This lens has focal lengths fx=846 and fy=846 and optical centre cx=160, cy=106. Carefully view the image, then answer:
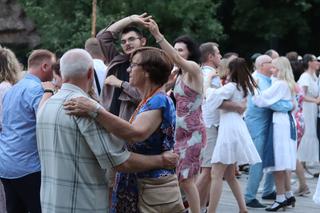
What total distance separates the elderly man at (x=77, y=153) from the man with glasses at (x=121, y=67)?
158cm

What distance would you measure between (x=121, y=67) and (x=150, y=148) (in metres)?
1.73

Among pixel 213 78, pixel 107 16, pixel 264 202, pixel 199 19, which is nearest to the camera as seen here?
Answer: pixel 213 78

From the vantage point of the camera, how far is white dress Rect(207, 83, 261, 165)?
976 centimetres

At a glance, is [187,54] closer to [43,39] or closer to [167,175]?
[167,175]

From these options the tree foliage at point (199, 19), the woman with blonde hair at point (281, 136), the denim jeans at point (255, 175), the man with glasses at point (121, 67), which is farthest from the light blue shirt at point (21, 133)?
the tree foliage at point (199, 19)

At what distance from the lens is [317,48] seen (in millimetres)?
26500

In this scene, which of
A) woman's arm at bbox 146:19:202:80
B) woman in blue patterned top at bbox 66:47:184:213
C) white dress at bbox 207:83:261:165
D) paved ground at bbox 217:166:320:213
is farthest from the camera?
paved ground at bbox 217:166:320:213

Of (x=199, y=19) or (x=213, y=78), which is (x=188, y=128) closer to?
(x=213, y=78)

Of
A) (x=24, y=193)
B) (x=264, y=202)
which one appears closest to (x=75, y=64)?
(x=24, y=193)

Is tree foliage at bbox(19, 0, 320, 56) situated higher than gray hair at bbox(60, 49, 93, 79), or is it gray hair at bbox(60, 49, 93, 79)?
tree foliage at bbox(19, 0, 320, 56)

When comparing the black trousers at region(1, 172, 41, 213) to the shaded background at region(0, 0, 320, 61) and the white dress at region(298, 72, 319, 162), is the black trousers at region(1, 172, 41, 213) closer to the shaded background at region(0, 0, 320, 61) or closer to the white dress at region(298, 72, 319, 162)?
the white dress at region(298, 72, 319, 162)

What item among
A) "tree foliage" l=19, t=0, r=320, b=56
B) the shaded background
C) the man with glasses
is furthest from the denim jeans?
"tree foliage" l=19, t=0, r=320, b=56

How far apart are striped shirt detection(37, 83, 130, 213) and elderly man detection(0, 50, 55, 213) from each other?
1.70 m

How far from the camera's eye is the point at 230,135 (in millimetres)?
9938
